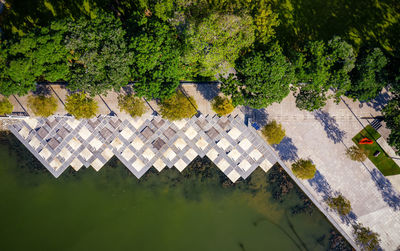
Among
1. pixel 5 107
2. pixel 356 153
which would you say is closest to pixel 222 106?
pixel 356 153

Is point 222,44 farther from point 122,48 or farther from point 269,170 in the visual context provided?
point 269,170

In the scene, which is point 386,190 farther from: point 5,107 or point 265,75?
point 5,107

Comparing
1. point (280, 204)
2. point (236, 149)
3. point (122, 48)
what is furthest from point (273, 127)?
point (122, 48)

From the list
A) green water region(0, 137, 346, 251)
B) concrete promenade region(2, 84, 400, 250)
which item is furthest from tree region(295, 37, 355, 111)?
green water region(0, 137, 346, 251)

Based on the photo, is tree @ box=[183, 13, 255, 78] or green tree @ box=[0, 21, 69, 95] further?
tree @ box=[183, 13, 255, 78]

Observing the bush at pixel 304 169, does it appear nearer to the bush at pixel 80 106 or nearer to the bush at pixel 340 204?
the bush at pixel 340 204

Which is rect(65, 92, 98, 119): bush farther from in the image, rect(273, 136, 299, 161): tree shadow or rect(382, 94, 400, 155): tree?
rect(382, 94, 400, 155): tree

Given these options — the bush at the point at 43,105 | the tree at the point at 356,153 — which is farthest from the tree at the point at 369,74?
the bush at the point at 43,105
